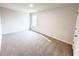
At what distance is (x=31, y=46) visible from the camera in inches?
61.0

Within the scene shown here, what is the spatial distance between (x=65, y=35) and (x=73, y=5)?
420mm

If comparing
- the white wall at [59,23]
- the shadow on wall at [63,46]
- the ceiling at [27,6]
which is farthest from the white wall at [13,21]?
the shadow on wall at [63,46]

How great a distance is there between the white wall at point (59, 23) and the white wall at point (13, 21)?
6.7 inches

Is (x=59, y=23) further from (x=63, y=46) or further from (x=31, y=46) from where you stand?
(x=31, y=46)

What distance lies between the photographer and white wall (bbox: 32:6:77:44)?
1502 mm

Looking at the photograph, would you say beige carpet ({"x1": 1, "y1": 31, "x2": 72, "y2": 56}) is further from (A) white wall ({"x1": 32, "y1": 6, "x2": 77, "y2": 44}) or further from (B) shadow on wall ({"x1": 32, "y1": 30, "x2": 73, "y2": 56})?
(A) white wall ({"x1": 32, "y1": 6, "x2": 77, "y2": 44})

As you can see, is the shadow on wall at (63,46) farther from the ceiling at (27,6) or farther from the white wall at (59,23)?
the ceiling at (27,6)

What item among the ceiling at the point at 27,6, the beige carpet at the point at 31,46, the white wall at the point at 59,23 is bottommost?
the beige carpet at the point at 31,46

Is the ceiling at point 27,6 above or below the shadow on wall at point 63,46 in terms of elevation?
above

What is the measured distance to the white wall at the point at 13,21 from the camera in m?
1.53

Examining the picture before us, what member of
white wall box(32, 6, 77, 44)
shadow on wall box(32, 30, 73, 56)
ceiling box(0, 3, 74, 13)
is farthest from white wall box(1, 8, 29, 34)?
shadow on wall box(32, 30, 73, 56)

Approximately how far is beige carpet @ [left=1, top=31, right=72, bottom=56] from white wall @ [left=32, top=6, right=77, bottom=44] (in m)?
0.10

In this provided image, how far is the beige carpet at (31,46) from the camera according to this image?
1513 mm

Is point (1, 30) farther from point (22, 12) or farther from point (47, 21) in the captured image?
point (47, 21)
